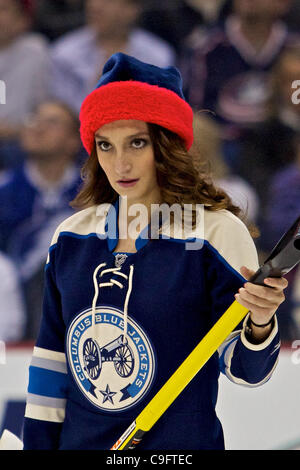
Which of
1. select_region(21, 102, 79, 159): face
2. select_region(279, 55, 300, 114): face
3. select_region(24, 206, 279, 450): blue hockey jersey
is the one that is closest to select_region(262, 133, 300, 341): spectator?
select_region(279, 55, 300, 114): face

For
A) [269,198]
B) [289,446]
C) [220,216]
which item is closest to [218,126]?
[269,198]

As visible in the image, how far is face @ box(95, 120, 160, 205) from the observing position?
0.90 meters

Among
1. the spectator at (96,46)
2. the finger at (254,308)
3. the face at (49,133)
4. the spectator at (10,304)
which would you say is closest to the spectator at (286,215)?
the spectator at (96,46)

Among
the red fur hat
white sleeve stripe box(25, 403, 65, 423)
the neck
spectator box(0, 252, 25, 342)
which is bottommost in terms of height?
white sleeve stripe box(25, 403, 65, 423)

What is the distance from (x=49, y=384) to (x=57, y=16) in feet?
4.80

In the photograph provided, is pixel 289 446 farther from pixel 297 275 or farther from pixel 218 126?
pixel 218 126

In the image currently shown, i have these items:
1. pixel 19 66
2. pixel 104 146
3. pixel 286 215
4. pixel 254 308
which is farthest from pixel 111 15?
pixel 254 308

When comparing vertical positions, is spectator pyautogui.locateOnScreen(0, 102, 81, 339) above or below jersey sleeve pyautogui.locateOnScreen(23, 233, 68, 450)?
above

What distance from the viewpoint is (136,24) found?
2047 mm

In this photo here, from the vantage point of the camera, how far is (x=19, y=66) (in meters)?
2.04

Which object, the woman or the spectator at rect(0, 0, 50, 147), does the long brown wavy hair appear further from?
the spectator at rect(0, 0, 50, 147)

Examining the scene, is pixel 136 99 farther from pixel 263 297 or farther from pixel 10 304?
pixel 10 304

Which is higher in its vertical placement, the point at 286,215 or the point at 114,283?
the point at 286,215

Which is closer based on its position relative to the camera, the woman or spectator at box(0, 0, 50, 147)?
the woman
